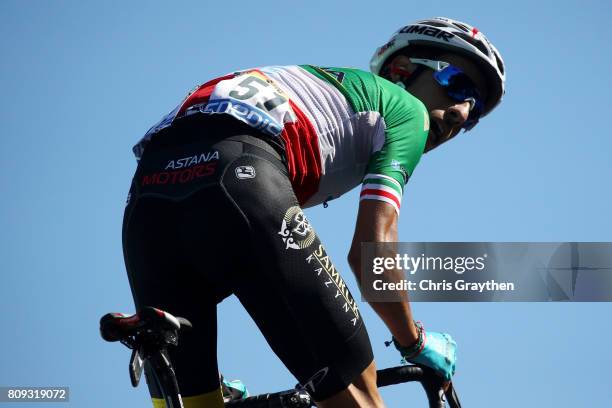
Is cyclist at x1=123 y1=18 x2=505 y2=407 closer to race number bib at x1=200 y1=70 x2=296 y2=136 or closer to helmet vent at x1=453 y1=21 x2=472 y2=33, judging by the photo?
race number bib at x1=200 y1=70 x2=296 y2=136

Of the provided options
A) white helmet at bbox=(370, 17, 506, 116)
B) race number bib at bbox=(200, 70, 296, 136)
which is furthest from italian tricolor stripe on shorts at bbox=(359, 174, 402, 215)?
white helmet at bbox=(370, 17, 506, 116)

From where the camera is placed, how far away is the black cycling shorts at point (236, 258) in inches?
168

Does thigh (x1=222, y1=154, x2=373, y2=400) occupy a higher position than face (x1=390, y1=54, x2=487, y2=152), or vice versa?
face (x1=390, y1=54, x2=487, y2=152)

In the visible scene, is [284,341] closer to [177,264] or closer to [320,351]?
[320,351]

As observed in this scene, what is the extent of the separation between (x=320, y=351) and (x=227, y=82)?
4.62 ft

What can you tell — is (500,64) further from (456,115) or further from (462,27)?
(456,115)

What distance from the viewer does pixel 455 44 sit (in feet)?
20.5

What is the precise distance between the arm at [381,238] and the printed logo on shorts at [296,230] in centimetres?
42

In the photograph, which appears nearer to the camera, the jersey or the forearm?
the jersey

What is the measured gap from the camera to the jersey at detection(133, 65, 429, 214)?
467 cm

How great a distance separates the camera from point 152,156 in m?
4.70

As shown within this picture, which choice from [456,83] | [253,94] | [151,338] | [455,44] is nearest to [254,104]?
[253,94]

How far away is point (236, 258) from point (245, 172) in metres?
0.38

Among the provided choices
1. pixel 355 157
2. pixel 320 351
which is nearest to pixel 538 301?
pixel 355 157
